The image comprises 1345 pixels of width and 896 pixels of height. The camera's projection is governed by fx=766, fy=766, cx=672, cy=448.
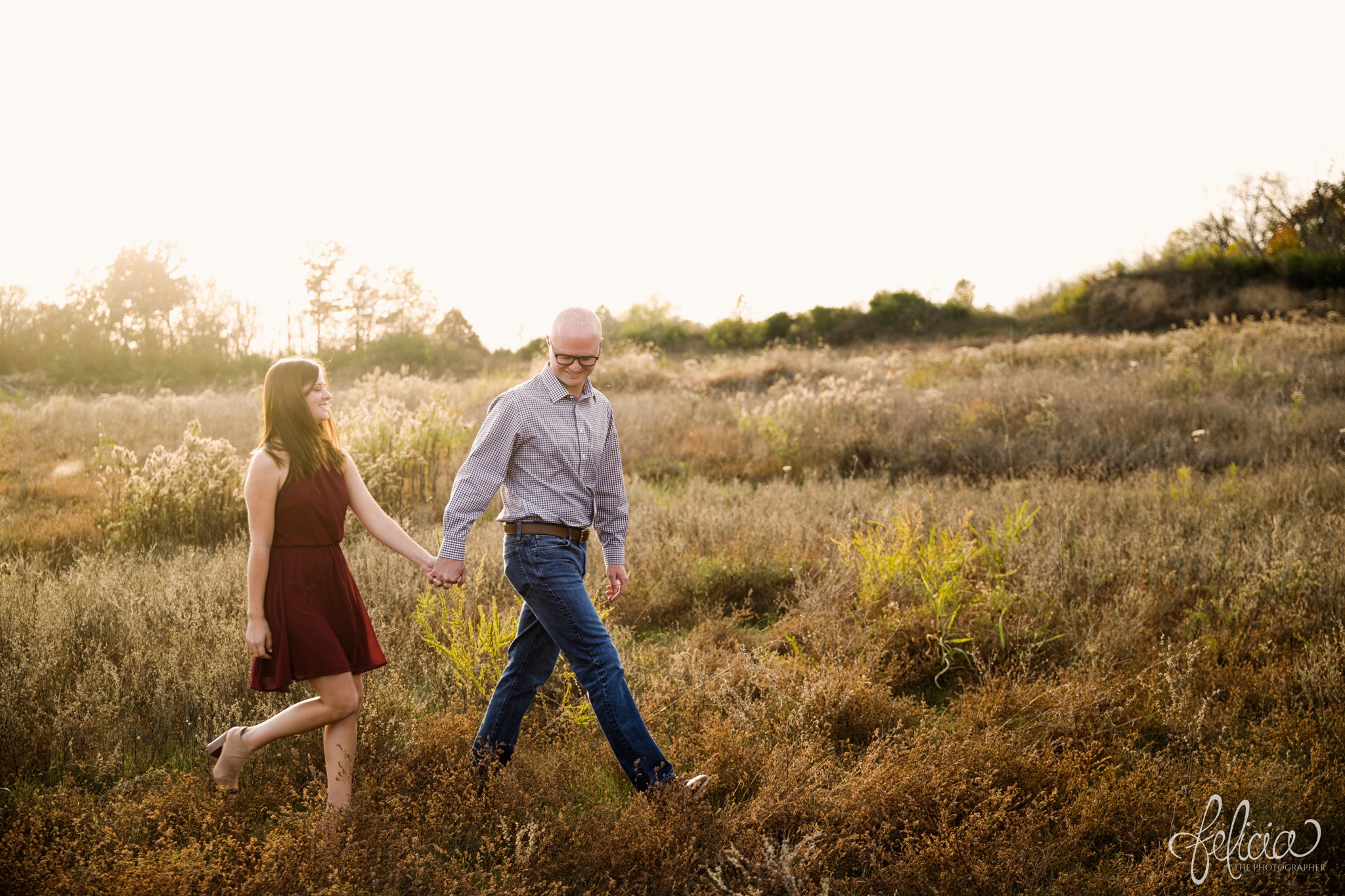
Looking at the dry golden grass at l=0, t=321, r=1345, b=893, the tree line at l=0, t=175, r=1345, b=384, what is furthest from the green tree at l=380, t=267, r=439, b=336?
the dry golden grass at l=0, t=321, r=1345, b=893

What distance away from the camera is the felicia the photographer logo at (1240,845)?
278cm

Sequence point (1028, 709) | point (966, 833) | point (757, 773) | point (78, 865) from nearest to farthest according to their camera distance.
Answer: point (78, 865) < point (966, 833) < point (757, 773) < point (1028, 709)

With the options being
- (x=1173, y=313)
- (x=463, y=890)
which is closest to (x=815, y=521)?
(x=463, y=890)

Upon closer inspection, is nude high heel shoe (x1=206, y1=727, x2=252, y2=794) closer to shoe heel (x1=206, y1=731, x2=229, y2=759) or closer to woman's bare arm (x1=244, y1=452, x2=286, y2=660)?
shoe heel (x1=206, y1=731, x2=229, y2=759)

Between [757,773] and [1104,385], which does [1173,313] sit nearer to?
A: [1104,385]

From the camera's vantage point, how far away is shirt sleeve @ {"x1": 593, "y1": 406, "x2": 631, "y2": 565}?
3.33 meters

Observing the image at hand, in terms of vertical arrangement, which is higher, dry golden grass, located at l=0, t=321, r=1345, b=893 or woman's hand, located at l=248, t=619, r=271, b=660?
A: woman's hand, located at l=248, t=619, r=271, b=660

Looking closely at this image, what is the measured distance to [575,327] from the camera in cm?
303

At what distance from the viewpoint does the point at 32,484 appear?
8.48m

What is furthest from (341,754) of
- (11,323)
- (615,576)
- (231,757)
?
(11,323)

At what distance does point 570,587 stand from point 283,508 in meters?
1.11

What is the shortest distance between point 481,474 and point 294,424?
0.73 meters

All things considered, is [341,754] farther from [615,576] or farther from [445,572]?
[615,576]

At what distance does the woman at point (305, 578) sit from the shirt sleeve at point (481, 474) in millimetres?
136
